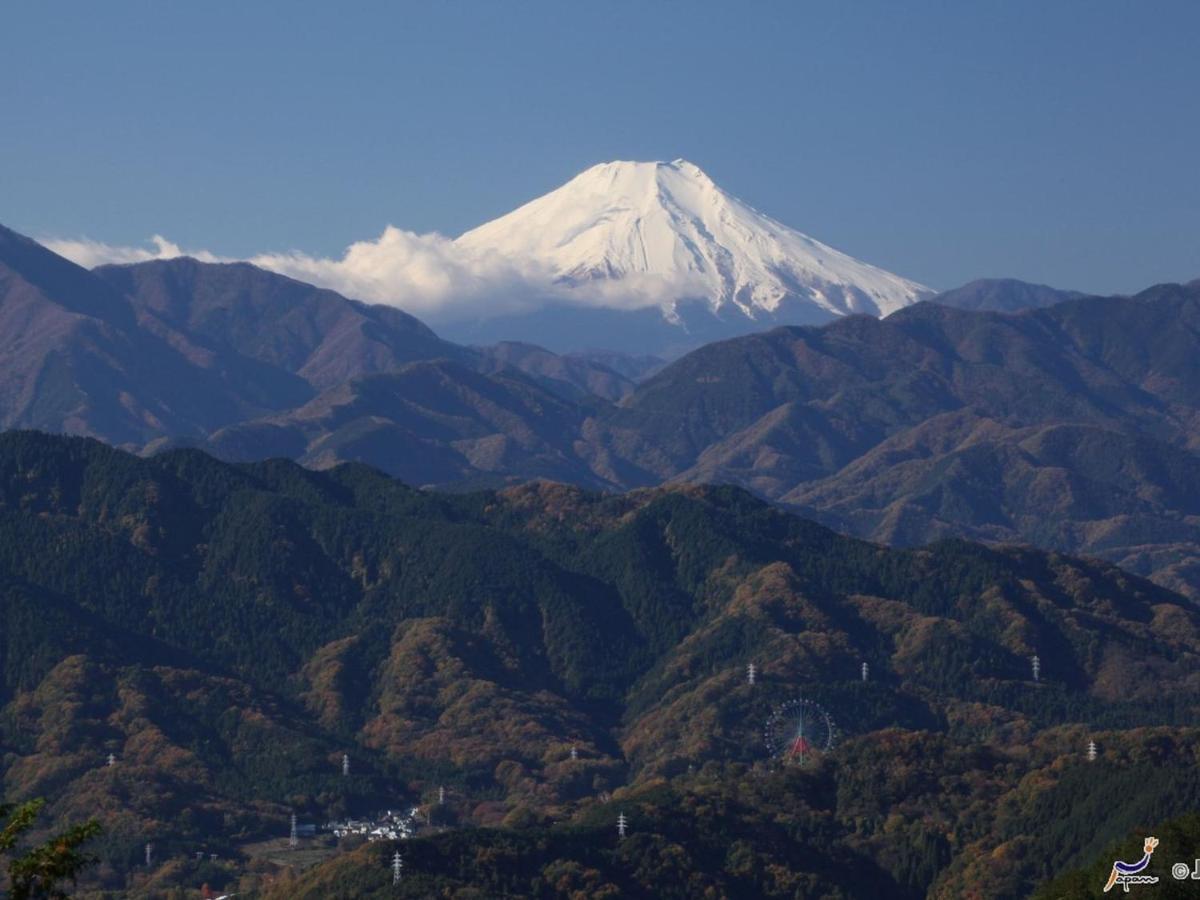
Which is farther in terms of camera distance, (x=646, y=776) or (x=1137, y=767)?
(x=646, y=776)

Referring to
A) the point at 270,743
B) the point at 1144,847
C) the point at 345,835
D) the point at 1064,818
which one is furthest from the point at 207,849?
the point at 1144,847

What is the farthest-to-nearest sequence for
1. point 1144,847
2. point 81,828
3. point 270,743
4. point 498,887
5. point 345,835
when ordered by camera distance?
point 270,743 → point 345,835 → point 498,887 → point 1144,847 → point 81,828

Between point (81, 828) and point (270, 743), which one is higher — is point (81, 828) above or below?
below

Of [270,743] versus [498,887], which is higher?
[270,743]

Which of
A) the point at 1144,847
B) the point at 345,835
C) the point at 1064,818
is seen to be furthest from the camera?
the point at 345,835

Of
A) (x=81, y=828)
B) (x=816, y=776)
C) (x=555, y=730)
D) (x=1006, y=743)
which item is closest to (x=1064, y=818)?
(x=816, y=776)

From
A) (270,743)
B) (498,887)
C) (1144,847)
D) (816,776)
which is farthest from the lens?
(270,743)

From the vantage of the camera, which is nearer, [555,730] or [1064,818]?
[1064,818]

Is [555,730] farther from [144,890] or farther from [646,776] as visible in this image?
[144,890]

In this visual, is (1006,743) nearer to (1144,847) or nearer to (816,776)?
(816,776)
